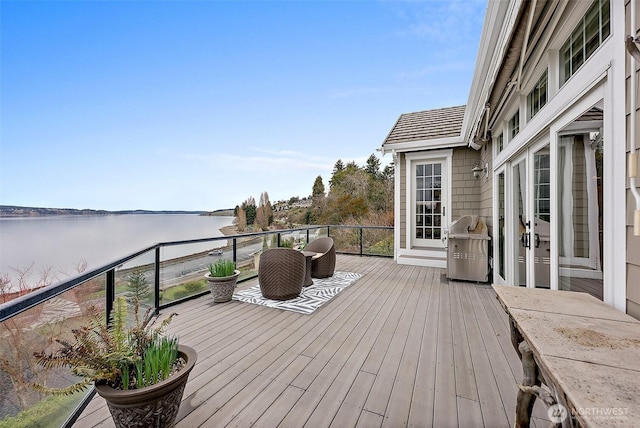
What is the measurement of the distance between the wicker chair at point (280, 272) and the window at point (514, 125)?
3.33m

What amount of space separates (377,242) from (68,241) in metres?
7.86

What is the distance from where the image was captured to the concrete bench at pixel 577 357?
1.95 ft

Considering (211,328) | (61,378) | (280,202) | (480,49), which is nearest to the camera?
(61,378)

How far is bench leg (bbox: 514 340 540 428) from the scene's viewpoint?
1.10 meters

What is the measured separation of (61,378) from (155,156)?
53.5 feet

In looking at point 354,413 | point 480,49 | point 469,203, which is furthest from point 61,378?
point 469,203

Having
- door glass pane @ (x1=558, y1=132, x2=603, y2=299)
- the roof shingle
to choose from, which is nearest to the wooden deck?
door glass pane @ (x1=558, y1=132, x2=603, y2=299)

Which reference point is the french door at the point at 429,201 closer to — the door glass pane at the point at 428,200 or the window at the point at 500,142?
the door glass pane at the point at 428,200

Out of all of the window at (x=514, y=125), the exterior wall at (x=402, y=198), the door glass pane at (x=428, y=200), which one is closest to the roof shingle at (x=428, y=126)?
the exterior wall at (x=402, y=198)

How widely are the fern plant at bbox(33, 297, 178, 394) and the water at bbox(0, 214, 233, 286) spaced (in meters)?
1.90

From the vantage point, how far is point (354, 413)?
66.1 inches

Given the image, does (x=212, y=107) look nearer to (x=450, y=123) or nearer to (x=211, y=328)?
(x=450, y=123)

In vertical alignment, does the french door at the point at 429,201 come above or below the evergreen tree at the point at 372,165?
below

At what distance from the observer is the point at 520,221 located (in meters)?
3.35
